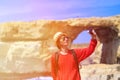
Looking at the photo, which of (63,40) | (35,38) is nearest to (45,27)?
(35,38)

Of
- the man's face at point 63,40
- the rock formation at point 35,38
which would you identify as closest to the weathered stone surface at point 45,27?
the rock formation at point 35,38

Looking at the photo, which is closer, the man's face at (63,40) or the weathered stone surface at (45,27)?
the man's face at (63,40)

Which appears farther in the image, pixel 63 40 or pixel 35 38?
pixel 35 38

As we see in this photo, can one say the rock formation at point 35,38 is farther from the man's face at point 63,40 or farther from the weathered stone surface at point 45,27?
the man's face at point 63,40

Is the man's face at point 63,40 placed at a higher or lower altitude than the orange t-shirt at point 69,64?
higher

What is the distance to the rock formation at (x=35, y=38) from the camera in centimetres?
316

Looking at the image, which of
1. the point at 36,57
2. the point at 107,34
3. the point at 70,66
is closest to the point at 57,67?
the point at 70,66

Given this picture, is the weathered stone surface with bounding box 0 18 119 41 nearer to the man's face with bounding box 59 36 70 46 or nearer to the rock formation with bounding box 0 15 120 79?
A: the rock formation with bounding box 0 15 120 79

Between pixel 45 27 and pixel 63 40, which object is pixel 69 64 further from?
pixel 45 27

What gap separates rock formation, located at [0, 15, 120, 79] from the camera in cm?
316

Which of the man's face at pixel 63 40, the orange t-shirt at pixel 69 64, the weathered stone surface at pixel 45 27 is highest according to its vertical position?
the weathered stone surface at pixel 45 27

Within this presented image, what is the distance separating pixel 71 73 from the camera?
6.74 ft

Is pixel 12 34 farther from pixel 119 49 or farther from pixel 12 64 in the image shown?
pixel 119 49

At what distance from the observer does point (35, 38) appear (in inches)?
127
